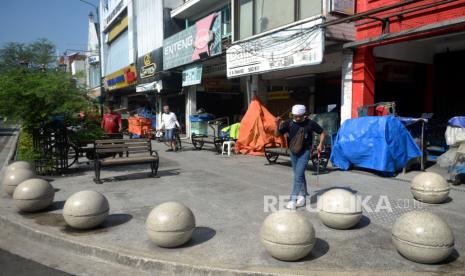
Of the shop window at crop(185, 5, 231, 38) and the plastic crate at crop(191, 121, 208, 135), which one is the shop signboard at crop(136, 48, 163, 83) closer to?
the plastic crate at crop(191, 121, 208, 135)

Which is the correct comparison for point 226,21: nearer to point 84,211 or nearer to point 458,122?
point 458,122

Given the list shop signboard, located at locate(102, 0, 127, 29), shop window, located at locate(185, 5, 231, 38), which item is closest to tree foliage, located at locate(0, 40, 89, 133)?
shop window, located at locate(185, 5, 231, 38)

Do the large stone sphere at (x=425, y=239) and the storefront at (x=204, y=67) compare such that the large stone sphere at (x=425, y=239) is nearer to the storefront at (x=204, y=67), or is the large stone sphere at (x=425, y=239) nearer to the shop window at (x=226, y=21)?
the storefront at (x=204, y=67)

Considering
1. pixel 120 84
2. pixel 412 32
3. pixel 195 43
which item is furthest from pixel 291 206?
pixel 120 84

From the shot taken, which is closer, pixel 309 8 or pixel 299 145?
pixel 299 145

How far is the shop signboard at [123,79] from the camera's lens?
92.8 feet

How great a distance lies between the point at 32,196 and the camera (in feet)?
19.7

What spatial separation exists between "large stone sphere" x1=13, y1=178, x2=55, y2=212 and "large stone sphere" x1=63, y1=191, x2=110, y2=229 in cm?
116

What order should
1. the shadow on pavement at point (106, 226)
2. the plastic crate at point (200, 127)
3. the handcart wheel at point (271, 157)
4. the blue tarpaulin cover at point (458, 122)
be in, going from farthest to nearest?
1. the plastic crate at point (200, 127)
2. the handcart wheel at point (271, 157)
3. the blue tarpaulin cover at point (458, 122)
4. the shadow on pavement at point (106, 226)

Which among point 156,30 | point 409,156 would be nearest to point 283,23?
point 409,156

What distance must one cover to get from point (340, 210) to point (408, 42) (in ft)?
28.7

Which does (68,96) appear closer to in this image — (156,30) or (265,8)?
(265,8)

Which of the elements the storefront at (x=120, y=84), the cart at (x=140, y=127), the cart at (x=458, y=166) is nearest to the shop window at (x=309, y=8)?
the cart at (x=458, y=166)

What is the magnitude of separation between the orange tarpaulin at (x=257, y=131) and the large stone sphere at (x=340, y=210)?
26.6 feet
